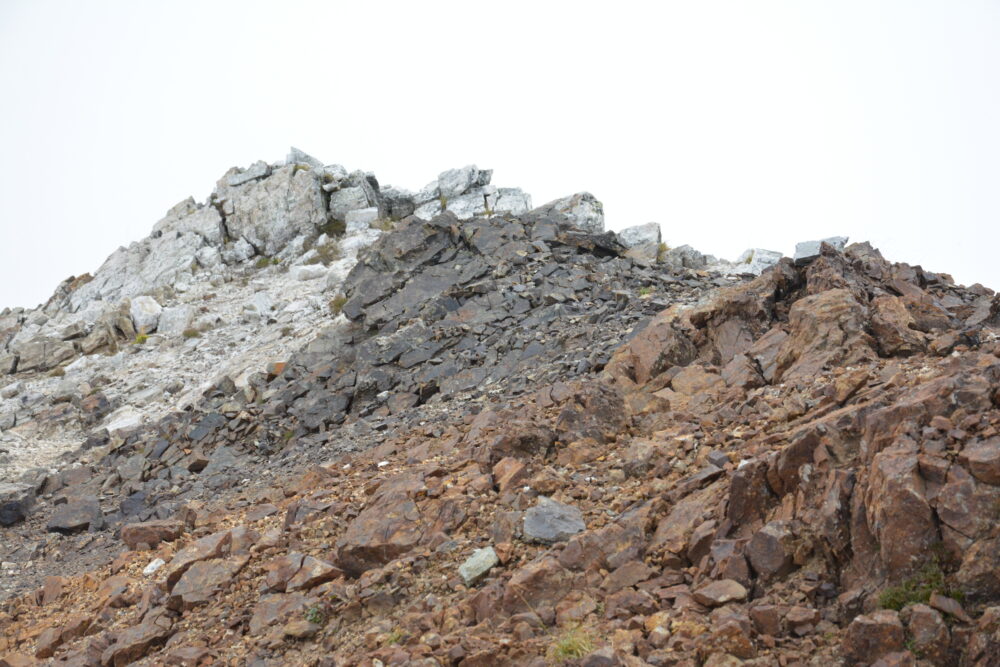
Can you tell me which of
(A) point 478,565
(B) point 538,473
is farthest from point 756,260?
(A) point 478,565

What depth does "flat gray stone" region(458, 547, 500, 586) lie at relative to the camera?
691cm

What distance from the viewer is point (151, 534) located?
11.1 metres

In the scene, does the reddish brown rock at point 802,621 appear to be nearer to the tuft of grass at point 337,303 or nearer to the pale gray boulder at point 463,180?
the tuft of grass at point 337,303

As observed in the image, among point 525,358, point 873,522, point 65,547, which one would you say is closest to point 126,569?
point 65,547

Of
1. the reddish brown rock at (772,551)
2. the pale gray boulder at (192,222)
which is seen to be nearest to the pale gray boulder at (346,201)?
the pale gray boulder at (192,222)

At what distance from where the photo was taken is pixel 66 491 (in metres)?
15.1

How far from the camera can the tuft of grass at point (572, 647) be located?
5348 mm

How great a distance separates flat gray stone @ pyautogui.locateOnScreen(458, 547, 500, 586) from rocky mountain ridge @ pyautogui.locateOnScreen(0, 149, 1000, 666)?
0.04 metres

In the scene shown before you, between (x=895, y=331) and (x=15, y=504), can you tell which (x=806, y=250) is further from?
(x=15, y=504)

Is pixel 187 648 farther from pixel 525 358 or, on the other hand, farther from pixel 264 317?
pixel 264 317

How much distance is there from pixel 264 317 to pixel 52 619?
42.7 feet

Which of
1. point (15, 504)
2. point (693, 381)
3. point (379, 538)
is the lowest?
point (693, 381)

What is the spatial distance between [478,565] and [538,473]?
64.8 inches

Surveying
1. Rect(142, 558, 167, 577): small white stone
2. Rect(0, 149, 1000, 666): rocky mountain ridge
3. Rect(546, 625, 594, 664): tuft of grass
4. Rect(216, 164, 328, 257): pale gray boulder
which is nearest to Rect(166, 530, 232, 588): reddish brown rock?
Rect(0, 149, 1000, 666): rocky mountain ridge
